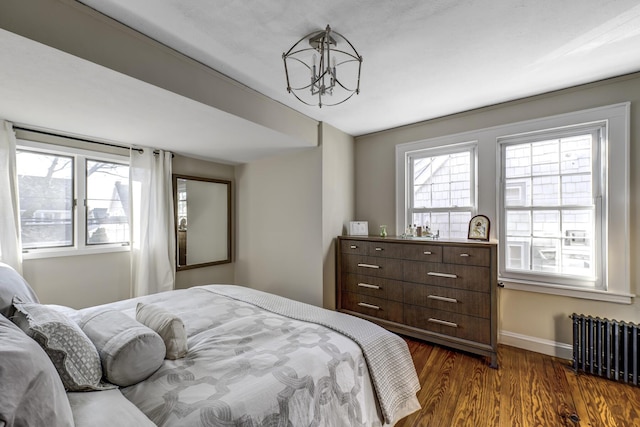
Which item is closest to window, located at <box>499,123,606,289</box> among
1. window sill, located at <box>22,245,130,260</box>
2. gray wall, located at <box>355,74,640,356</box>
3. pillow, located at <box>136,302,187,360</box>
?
gray wall, located at <box>355,74,640,356</box>

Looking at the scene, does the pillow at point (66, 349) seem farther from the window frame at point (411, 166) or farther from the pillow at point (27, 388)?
the window frame at point (411, 166)

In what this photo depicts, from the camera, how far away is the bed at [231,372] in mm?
933

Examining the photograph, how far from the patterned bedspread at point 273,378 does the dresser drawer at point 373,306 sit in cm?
126

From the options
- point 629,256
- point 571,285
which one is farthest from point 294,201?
point 629,256

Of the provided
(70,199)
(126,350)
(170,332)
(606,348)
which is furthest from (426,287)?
(70,199)

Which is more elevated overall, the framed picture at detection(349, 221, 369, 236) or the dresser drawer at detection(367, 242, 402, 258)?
the framed picture at detection(349, 221, 369, 236)

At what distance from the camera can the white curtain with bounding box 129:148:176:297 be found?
3141 millimetres

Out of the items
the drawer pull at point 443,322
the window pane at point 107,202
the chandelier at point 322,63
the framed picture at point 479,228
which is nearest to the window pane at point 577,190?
the framed picture at point 479,228

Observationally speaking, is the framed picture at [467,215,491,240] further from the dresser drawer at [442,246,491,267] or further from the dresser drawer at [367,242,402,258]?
the dresser drawer at [367,242,402,258]

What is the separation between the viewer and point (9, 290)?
1.33 m

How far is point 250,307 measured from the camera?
198cm

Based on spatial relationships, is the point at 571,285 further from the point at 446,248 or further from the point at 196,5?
the point at 196,5

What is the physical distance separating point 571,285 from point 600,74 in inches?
71.3

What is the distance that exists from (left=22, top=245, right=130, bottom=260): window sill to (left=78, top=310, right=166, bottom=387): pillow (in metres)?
2.00
